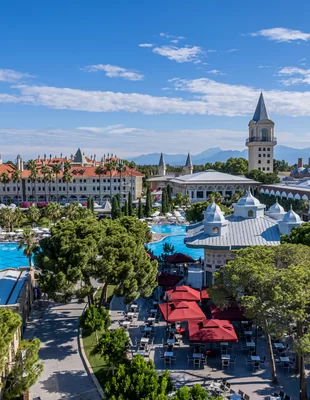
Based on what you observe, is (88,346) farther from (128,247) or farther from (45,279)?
(128,247)

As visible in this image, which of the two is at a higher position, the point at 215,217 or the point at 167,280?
the point at 215,217

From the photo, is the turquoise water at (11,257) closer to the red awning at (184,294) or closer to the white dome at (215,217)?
the white dome at (215,217)

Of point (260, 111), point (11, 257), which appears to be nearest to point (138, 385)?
point (11, 257)

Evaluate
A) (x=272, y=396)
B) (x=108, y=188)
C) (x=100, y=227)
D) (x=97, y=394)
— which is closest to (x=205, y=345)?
(x=272, y=396)

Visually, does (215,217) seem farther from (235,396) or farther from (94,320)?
(235,396)

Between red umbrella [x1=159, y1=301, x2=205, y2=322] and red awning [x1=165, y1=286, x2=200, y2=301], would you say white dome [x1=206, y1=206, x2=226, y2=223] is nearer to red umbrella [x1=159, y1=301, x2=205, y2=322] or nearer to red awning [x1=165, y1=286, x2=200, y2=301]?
red awning [x1=165, y1=286, x2=200, y2=301]

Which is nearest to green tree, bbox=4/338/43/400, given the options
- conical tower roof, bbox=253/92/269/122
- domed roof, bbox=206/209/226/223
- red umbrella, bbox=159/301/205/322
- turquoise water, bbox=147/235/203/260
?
red umbrella, bbox=159/301/205/322
